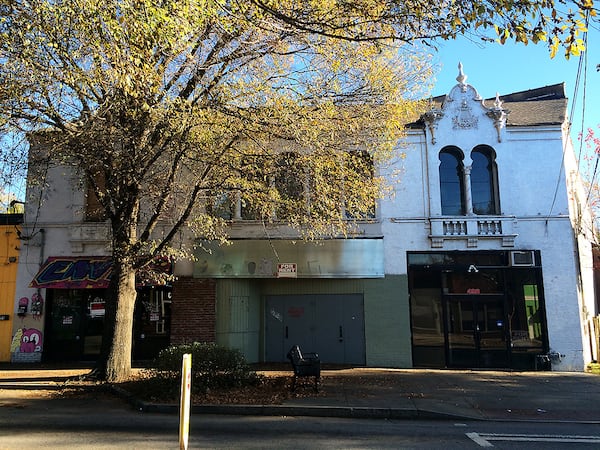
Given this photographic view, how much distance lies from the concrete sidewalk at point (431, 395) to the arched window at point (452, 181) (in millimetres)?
5079

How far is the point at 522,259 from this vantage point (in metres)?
14.8

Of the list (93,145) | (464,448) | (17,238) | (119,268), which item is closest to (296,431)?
(464,448)

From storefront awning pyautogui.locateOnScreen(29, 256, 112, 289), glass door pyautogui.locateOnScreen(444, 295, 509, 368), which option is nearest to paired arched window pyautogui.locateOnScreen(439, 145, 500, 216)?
glass door pyautogui.locateOnScreen(444, 295, 509, 368)

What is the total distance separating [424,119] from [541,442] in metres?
10.8

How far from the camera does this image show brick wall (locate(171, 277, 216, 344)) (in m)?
14.9

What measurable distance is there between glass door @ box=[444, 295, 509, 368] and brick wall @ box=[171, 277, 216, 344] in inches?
291

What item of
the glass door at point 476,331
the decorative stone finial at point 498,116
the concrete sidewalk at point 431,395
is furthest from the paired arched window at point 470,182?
the concrete sidewalk at point 431,395

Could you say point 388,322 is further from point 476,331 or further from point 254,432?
point 254,432

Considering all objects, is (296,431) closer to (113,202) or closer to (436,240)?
(113,202)

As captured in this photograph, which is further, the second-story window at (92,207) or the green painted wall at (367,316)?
the second-story window at (92,207)

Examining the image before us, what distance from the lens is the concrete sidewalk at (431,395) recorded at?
899 centimetres

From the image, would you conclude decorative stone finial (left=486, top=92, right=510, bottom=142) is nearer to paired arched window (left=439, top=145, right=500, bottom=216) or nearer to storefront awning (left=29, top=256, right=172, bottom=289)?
paired arched window (left=439, top=145, right=500, bottom=216)

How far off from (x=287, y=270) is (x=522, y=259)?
7.31 meters

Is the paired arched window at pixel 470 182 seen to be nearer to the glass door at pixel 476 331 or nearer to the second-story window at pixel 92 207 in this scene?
the glass door at pixel 476 331
